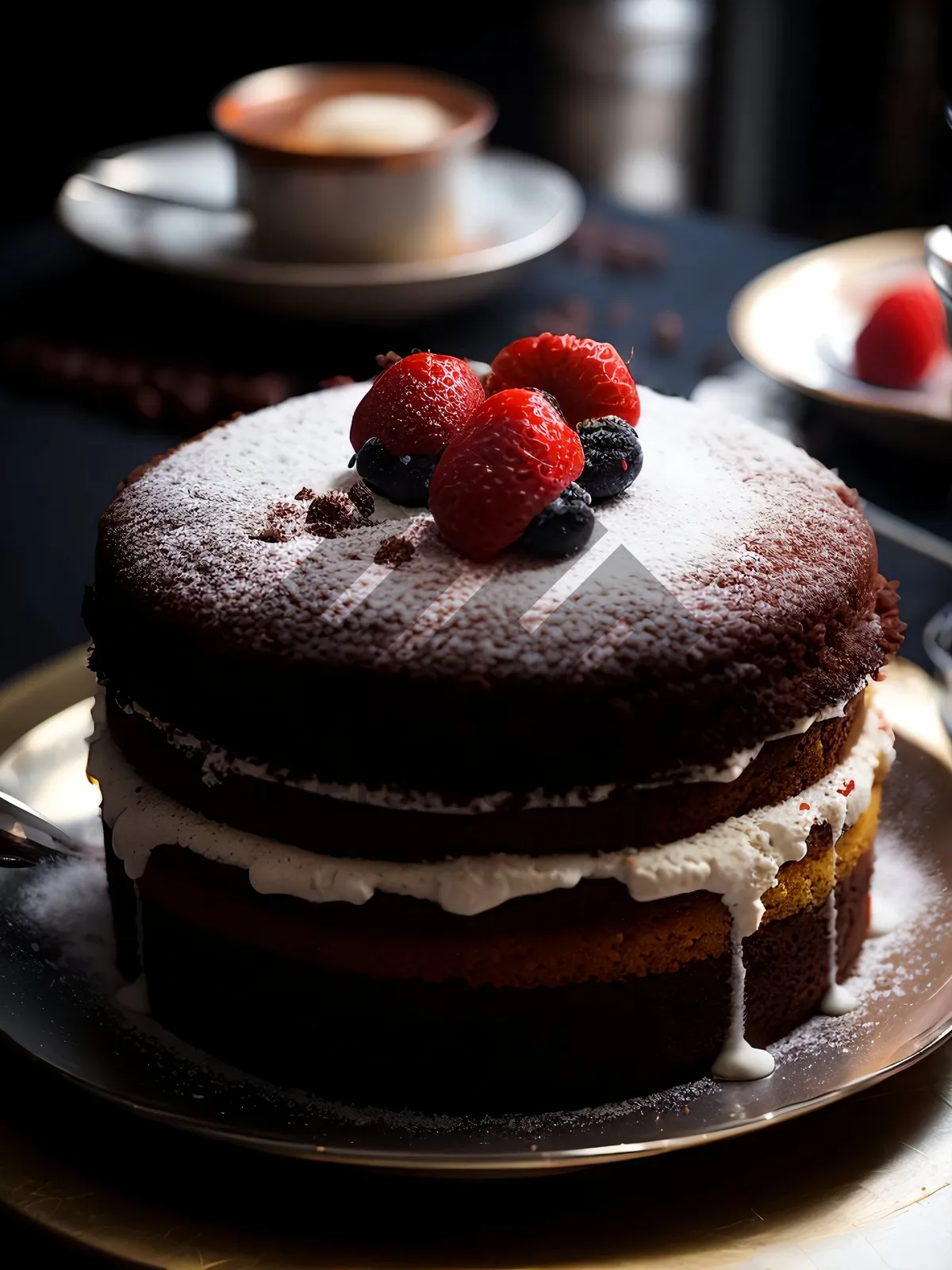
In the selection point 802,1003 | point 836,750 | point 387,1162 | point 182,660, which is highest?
point 182,660

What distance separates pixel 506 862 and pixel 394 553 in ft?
0.97

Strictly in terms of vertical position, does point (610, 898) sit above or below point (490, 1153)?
above

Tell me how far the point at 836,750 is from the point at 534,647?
0.39 m

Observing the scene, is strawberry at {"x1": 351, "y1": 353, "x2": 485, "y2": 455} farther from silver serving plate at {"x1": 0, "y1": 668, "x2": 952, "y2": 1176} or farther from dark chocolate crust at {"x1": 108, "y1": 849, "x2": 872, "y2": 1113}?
silver serving plate at {"x1": 0, "y1": 668, "x2": 952, "y2": 1176}

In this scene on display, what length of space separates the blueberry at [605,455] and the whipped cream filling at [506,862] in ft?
1.12

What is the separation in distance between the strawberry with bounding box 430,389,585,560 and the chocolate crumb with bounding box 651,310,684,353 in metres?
1.60

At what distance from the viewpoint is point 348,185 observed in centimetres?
297

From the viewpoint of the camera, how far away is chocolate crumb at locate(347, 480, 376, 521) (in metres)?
1.51

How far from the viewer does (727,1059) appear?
1.49 m

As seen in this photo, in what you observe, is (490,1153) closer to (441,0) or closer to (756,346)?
(756,346)

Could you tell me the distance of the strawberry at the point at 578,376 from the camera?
61.8 inches

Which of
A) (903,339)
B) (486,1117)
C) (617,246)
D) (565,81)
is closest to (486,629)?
(486,1117)

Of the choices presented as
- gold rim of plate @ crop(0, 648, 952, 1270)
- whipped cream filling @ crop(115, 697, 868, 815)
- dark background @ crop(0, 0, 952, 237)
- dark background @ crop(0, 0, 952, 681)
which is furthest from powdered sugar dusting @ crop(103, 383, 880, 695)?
dark background @ crop(0, 0, 952, 237)

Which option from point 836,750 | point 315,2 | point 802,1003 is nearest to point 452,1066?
point 802,1003
